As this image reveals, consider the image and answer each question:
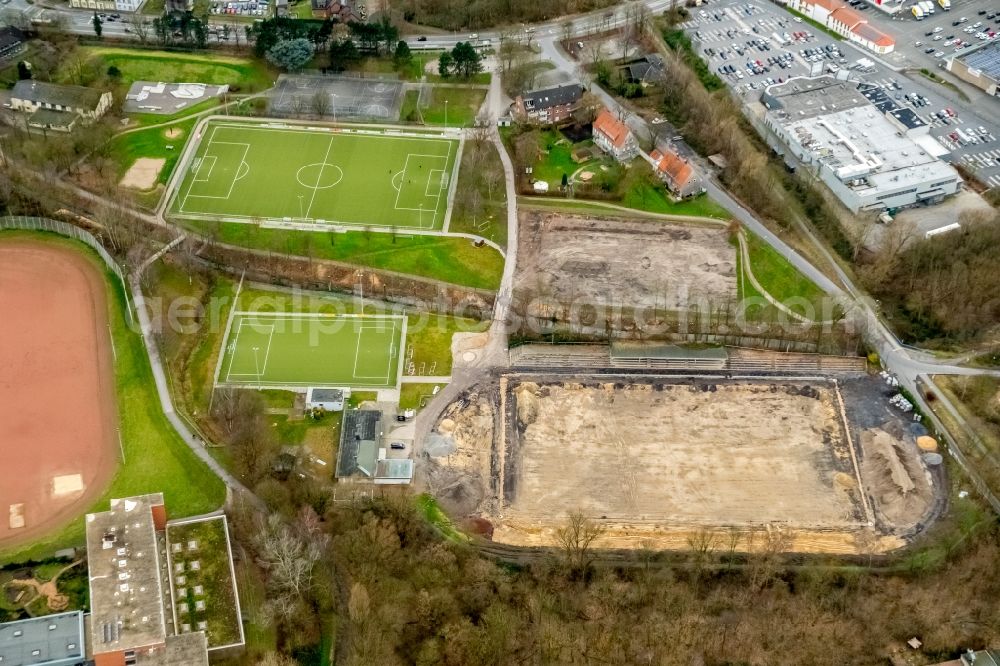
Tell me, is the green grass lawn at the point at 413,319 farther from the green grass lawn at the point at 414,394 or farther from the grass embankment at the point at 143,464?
the grass embankment at the point at 143,464

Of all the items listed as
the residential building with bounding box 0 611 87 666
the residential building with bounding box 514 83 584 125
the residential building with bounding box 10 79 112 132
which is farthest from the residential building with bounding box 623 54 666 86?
the residential building with bounding box 0 611 87 666

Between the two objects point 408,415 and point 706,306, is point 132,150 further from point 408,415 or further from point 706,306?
point 706,306

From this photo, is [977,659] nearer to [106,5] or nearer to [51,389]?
[51,389]

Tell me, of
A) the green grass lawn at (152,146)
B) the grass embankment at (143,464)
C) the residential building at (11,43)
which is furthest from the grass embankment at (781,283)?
the residential building at (11,43)

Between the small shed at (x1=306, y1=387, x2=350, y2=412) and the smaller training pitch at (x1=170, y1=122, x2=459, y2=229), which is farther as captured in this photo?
the smaller training pitch at (x1=170, y1=122, x2=459, y2=229)

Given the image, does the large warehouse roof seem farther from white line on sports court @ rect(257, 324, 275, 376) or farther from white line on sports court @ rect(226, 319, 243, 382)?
white line on sports court @ rect(226, 319, 243, 382)

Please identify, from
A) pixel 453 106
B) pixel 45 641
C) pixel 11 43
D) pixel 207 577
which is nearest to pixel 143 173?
pixel 11 43
